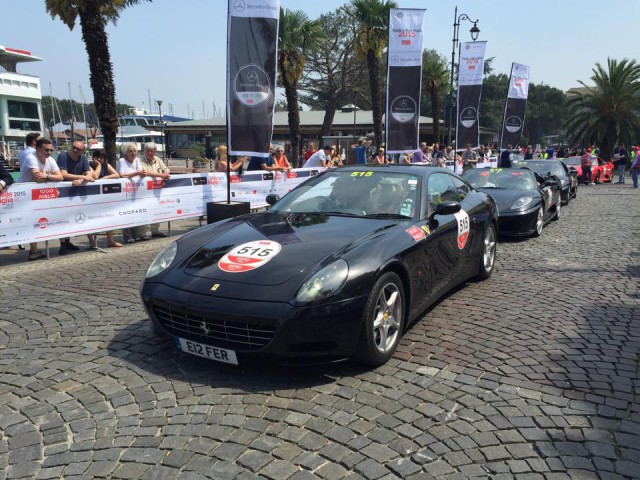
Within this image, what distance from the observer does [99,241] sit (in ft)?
30.5

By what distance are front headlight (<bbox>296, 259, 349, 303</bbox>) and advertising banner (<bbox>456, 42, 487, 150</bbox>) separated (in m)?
15.6

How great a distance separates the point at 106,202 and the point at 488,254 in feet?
19.8

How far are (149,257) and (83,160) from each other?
2.26 m

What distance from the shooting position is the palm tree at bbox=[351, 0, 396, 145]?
27156 millimetres

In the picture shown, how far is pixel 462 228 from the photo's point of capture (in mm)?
5168

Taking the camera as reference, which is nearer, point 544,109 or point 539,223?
point 539,223

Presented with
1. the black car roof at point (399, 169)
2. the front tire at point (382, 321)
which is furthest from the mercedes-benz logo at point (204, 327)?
the black car roof at point (399, 169)

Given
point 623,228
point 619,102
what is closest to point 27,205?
point 623,228

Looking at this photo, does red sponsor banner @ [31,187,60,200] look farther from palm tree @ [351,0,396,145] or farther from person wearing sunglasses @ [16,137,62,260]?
palm tree @ [351,0,396,145]

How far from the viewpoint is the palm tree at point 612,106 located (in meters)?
38.8

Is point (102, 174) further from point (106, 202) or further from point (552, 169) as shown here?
point (552, 169)

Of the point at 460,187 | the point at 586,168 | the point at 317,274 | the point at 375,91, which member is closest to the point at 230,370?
the point at 317,274

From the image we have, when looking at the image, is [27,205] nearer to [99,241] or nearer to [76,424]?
[99,241]

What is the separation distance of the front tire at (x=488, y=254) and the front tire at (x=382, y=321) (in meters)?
2.49
